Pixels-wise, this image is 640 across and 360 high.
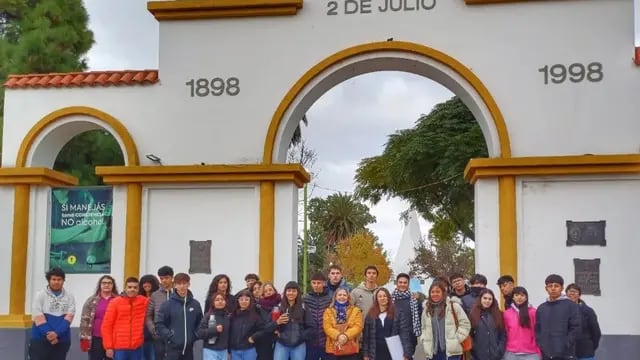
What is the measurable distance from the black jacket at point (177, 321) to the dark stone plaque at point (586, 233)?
511 cm

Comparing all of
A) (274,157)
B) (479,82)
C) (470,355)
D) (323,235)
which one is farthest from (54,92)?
(323,235)

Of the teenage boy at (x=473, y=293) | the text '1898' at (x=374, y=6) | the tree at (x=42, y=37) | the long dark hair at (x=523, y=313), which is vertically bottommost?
the long dark hair at (x=523, y=313)

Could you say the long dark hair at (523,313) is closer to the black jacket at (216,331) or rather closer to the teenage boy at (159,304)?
the black jacket at (216,331)

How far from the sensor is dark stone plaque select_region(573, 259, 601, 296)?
10.9 metres

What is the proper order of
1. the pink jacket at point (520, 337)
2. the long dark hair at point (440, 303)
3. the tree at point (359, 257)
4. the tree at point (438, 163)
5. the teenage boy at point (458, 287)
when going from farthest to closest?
the tree at point (359, 257)
the tree at point (438, 163)
the teenage boy at point (458, 287)
the long dark hair at point (440, 303)
the pink jacket at point (520, 337)

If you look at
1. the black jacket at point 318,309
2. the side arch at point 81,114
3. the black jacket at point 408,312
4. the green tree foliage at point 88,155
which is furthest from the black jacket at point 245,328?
the green tree foliage at point 88,155

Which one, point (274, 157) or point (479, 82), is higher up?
point (479, 82)

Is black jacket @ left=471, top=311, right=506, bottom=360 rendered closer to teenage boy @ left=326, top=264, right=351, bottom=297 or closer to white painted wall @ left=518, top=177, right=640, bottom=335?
teenage boy @ left=326, top=264, right=351, bottom=297

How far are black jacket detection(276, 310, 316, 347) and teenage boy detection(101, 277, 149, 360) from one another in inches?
61.6

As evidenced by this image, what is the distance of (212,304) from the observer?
9203 mm

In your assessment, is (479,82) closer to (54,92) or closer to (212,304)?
(212,304)

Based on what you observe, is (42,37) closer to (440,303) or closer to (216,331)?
(216,331)

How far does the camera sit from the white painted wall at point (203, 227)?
38.3 feet

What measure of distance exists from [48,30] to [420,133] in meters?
13.4
